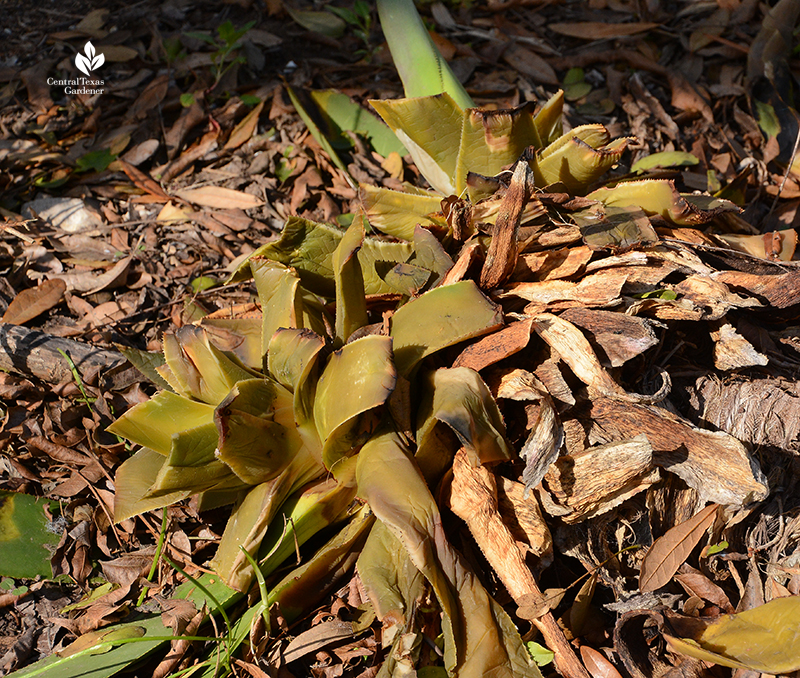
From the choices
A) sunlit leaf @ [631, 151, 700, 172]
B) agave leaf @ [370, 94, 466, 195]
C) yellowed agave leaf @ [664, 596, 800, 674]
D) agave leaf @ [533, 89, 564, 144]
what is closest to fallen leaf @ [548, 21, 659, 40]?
sunlit leaf @ [631, 151, 700, 172]

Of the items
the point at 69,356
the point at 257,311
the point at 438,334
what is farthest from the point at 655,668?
the point at 69,356

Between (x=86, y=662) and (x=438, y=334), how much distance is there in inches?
43.4

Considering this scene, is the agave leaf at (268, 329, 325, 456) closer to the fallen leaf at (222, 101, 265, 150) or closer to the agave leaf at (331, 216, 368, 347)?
the agave leaf at (331, 216, 368, 347)

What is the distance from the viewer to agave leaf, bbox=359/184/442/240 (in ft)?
5.83

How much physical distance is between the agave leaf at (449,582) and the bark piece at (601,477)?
0.27 meters

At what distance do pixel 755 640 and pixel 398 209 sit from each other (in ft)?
4.51

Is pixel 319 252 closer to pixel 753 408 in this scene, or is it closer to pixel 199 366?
pixel 199 366

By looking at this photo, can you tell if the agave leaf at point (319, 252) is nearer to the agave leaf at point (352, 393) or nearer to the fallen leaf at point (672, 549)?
the agave leaf at point (352, 393)

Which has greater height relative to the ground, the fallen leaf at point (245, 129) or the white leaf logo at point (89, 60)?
the white leaf logo at point (89, 60)

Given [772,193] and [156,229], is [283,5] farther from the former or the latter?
[772,193]

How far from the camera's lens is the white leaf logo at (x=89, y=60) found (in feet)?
9.23

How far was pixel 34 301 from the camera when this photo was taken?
7.06 ft

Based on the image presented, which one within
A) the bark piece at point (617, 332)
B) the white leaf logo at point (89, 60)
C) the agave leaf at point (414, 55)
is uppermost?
the white leaf logo at point (89, 60)

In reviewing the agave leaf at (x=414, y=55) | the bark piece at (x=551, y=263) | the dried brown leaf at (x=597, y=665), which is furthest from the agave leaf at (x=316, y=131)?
the dried brown leaf at (x=597, y=665)
